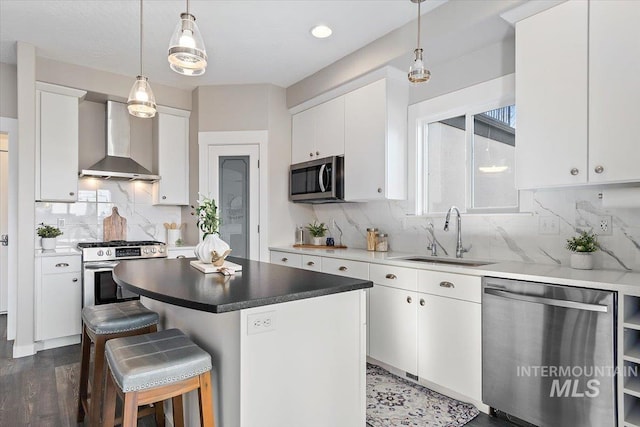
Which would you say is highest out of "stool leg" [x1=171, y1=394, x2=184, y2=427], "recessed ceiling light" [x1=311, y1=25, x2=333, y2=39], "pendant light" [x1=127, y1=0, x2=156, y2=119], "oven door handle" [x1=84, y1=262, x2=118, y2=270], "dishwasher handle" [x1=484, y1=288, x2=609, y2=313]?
"recessed ceiling light" [x1=311, y1=25, x2=333, y2=39]

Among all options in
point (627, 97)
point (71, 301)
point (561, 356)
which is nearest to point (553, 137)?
point (627, 97)

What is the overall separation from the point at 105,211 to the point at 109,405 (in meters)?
3.20

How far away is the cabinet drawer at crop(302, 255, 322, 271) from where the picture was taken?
11.3 feet

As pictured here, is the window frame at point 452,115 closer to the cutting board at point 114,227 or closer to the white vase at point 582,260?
the white vase at point 582,260

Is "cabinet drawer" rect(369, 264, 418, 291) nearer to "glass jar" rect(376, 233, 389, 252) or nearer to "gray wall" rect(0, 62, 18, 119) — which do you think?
"glass jar" rect(376, 233, 389, 252)

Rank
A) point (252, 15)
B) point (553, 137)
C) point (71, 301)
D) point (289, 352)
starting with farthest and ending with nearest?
point (71, 301) → point (252, 15) → point (553, 137) → point (289, 352)

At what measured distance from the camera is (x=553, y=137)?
2.15 m

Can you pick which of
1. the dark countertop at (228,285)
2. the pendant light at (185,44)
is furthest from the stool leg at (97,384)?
the pendant light at (185,44)

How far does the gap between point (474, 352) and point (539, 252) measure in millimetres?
840

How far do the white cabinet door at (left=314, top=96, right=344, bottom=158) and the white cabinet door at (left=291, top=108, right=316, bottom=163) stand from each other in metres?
0.07

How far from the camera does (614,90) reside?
1920 millimetres


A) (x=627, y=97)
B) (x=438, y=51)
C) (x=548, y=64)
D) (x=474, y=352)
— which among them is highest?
(x=438, y=51)

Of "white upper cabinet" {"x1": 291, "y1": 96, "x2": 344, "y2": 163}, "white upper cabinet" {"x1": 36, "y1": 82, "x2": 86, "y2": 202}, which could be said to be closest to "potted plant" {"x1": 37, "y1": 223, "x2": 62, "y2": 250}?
"white upper cabinet" {"x1": 36, "y1": 82, "x2": 86, "y2": 202}

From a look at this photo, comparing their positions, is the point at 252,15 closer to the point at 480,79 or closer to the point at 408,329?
the point at 480,79
